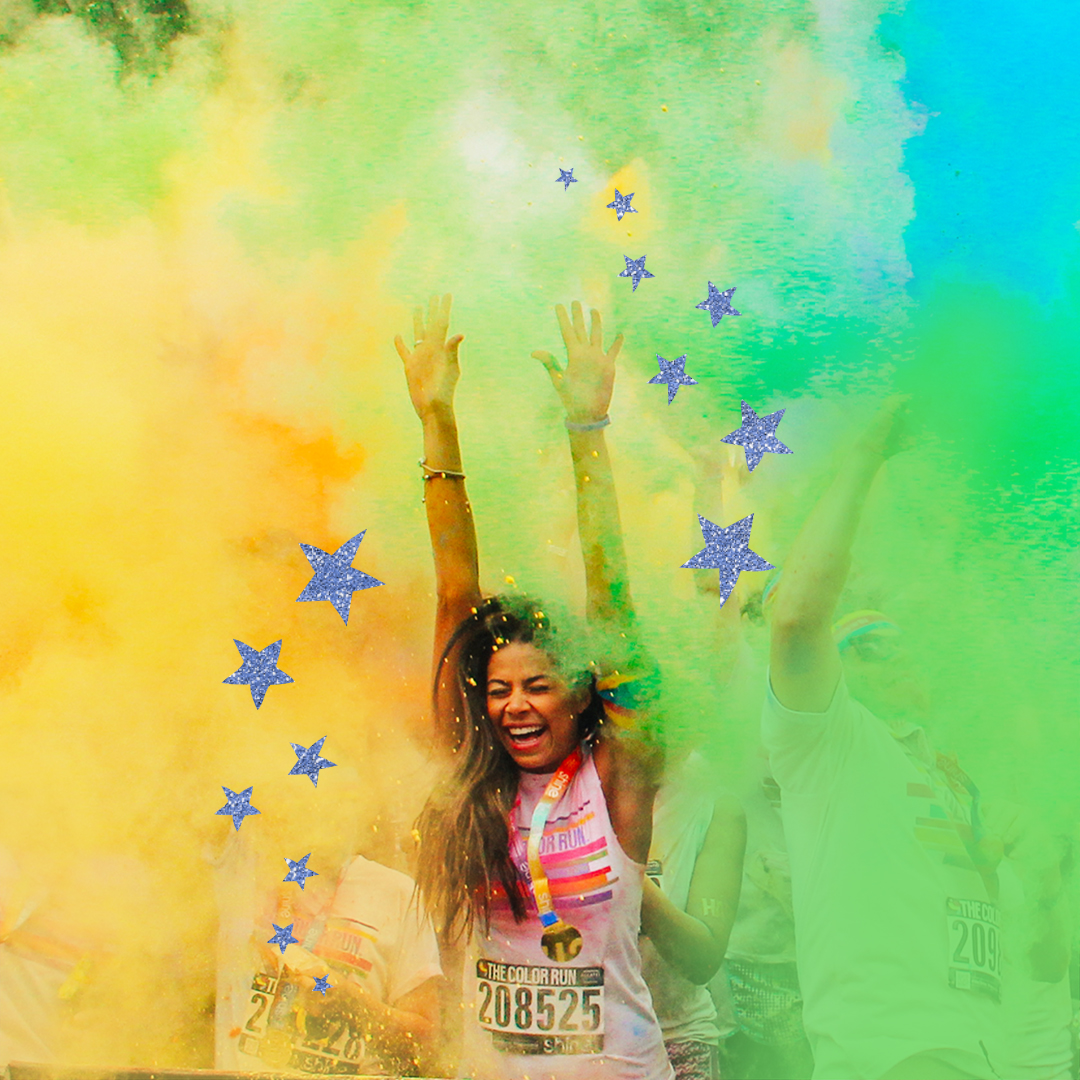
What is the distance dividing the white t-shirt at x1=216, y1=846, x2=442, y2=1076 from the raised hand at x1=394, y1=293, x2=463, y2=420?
110 centimetres

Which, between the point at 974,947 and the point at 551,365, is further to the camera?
the point at 551,365

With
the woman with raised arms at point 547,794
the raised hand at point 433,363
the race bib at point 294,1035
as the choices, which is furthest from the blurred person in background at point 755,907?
the race bib at point 294,1035

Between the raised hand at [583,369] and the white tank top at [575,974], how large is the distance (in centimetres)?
80

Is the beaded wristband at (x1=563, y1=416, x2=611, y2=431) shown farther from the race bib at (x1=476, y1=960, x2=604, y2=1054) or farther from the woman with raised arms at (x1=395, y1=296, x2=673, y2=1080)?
the race bib at (x1=476, y1=960, x2=604, y2=1054)

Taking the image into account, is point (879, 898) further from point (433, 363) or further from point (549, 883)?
point (433, 363)

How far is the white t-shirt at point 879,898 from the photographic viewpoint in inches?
75.4

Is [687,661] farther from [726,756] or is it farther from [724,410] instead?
[724,410]

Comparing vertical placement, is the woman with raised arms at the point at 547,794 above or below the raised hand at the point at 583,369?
below

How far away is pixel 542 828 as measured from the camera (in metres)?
2.04

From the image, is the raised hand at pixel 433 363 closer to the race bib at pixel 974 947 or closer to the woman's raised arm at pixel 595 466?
the woman's raised arm at pixel 595 466

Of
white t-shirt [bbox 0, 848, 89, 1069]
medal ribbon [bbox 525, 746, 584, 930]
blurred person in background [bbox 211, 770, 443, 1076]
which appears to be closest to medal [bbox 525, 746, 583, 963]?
medal ribbon [bbox 525, 746, 584, 930]

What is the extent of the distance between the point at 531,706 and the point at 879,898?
868 millimetres

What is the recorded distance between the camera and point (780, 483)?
6.64 feet

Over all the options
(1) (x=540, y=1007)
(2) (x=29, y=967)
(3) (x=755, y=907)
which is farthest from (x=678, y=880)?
(2) (x=29, y=967)
